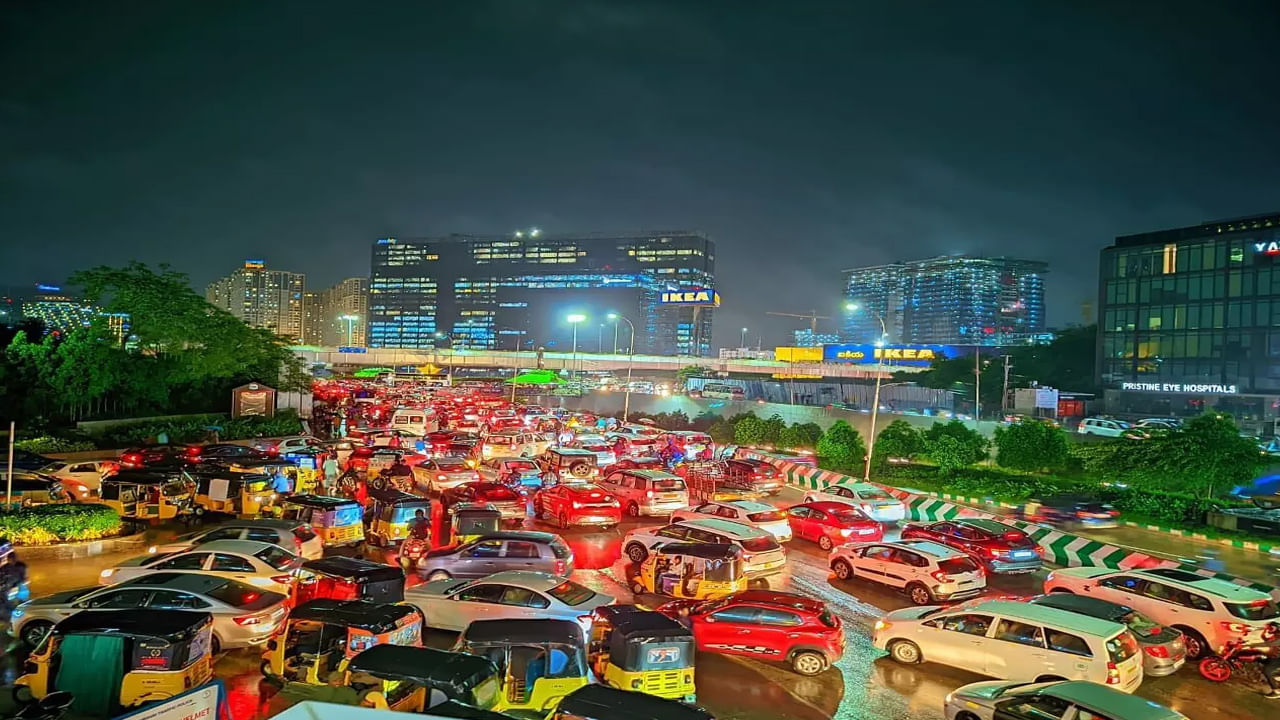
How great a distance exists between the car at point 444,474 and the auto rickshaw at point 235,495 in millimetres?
6126

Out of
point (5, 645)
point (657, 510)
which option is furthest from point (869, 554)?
point (5, 645)

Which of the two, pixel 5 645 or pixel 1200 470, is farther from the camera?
pixel 1200 470

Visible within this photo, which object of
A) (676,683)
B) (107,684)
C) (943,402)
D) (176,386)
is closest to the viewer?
(107,684)

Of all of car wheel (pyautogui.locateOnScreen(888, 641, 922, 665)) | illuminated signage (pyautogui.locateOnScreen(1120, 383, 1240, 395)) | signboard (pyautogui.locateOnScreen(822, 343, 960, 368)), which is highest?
signboard (pyautogui.locateOnScreen(822, 343, 960, 368))

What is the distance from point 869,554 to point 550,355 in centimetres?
10544

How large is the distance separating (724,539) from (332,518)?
32.3 ft

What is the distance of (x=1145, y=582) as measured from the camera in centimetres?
1424

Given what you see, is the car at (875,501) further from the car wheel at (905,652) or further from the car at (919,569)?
the car wheel at (905,652)

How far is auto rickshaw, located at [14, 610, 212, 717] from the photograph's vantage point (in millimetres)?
8875

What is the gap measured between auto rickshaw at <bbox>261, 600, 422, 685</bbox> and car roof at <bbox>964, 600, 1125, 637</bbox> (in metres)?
8.58

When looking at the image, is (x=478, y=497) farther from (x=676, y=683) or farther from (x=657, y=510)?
(x=676, y=683)

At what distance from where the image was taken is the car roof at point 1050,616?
10969 mm

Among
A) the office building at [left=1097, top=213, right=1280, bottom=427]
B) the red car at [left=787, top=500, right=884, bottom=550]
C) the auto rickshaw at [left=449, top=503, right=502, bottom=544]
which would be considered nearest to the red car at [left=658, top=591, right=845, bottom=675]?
the auto rickshaw at [left=449, top=503, right=502, bottom=544]

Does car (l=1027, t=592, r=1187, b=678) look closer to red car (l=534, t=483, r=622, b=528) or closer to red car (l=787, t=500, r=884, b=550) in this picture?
red car (l=787, t=500, r=884, b=550)
